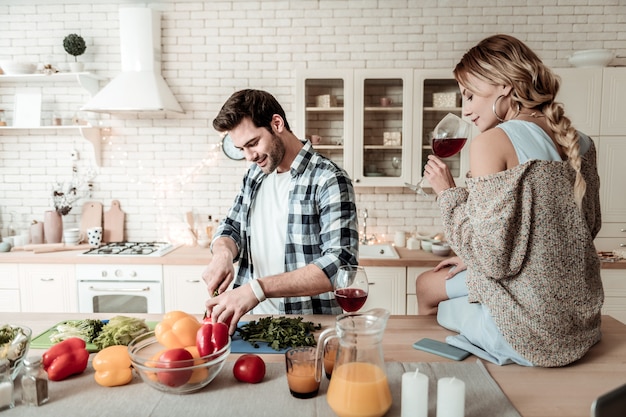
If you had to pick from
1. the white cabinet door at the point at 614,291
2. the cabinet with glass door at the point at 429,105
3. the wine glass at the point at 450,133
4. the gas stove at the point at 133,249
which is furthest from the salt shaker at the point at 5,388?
the white cabinet door at the point at 614,291

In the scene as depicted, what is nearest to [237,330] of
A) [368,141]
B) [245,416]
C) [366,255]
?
[245,416]

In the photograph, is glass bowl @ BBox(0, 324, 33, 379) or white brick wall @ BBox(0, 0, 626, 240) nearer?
glass bowl @ BBox(0, 324, 33, 379)

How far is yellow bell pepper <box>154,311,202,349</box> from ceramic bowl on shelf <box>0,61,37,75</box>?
3.42 m

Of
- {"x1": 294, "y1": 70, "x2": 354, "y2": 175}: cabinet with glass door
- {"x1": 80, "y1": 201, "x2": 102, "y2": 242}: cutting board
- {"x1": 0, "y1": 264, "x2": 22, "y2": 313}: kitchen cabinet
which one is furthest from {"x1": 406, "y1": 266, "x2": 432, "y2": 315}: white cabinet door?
{"x1": 0, "y1": 264, "x2": 22, "y2": 313}: kitchen cabinet

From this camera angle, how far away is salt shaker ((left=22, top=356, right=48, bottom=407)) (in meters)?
1.13

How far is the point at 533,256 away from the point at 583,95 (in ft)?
8.98

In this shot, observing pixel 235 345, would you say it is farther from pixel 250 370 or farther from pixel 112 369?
pixel 112 369

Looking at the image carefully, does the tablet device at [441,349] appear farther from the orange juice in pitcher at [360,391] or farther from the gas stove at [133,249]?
the gas stove at [133,249]

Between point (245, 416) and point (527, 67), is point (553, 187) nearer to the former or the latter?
point (527, 67)

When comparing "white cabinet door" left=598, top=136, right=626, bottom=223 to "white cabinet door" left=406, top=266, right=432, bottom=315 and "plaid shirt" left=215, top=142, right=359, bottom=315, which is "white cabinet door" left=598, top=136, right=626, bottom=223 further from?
"plaid shirt" left=215, top=142, right=359, bottom=315

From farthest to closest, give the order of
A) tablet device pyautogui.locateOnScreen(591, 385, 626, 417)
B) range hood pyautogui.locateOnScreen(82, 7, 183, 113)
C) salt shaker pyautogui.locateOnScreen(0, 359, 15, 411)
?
1. range hood pyautogui.locateOnScreen(82, 7, 183, 113)
2. salt shaker pyautogui.locateOnScreen(0, 359, 15, 411)
3. tablet device pyautogui.locateOnScreen(591, 385, 626, 417)

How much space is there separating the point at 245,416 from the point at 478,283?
743mm

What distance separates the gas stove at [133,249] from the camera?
351 cm

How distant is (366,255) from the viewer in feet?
11.7
